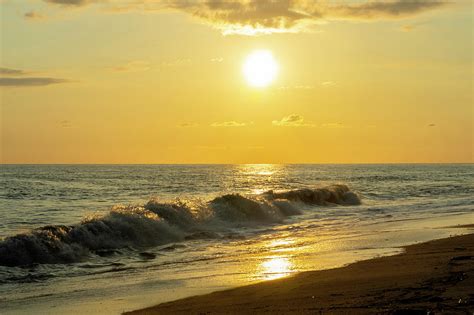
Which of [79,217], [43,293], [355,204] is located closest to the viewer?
[43,293]

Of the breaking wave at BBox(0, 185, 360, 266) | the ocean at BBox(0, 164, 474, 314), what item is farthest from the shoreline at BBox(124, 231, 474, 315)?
the breaking wave at BBox(0, 185, 360, 266)

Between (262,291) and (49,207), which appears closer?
(262,291)

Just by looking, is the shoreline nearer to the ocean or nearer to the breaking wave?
the ocean

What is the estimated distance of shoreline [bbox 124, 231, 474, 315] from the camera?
7945 mm

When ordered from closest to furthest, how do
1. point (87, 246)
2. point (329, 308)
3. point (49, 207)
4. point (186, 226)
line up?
point (329, 308)
point (87, 246)
point (186, 226)
point (49, 207)

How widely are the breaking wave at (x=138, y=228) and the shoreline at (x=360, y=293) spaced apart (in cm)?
700

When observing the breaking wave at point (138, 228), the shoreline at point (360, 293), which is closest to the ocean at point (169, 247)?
the breaking wave at point (138, 228)

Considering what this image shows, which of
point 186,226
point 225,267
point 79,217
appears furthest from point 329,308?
point 79,217

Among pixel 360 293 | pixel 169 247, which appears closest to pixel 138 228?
pixel 169 247

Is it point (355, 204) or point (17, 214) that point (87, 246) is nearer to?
point (17, 214)

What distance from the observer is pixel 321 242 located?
17.8 meters

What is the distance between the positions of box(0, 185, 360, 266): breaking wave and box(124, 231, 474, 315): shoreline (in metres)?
7.00

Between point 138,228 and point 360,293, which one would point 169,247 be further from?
point 360,293

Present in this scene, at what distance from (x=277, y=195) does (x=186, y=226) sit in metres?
14.6
